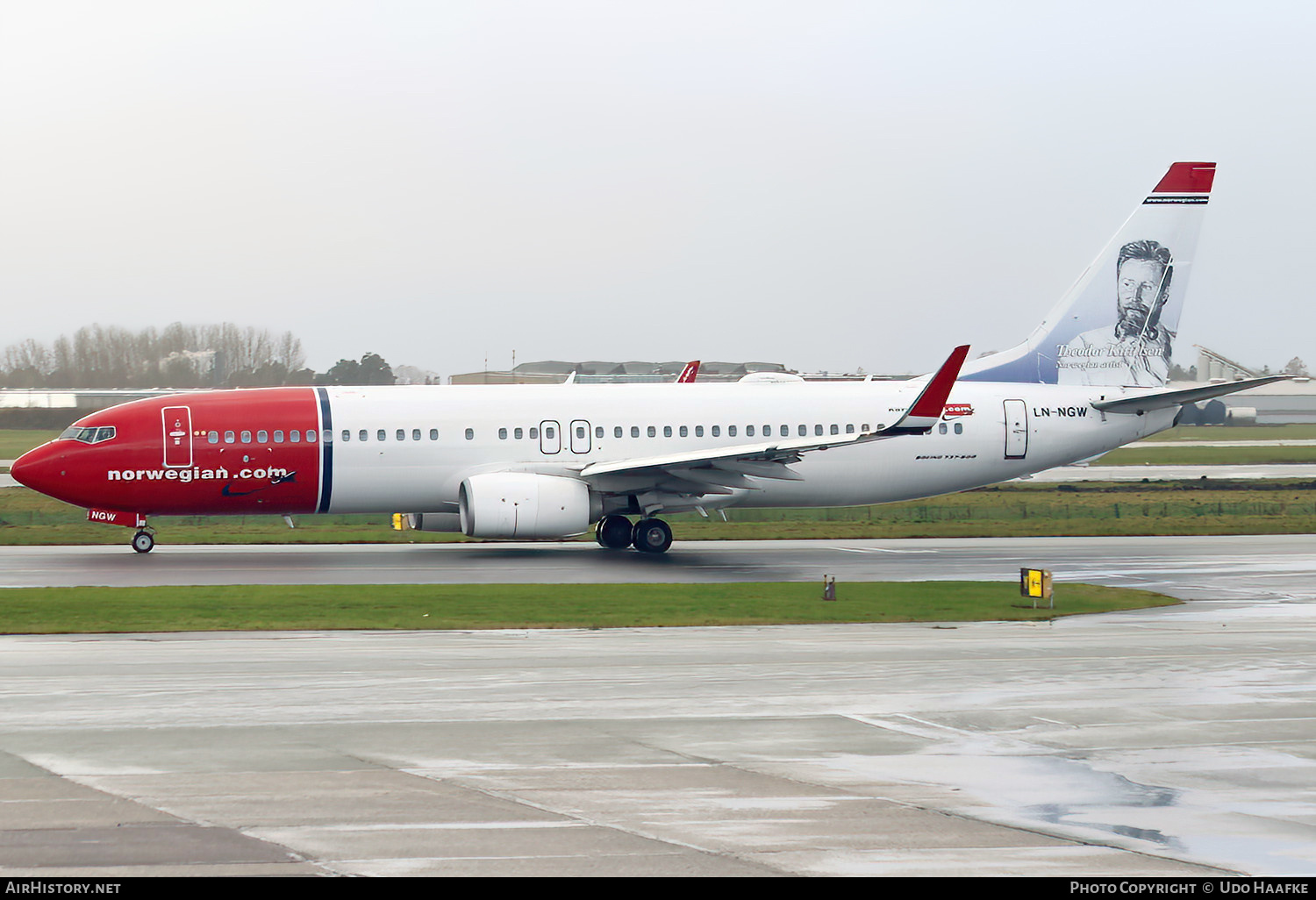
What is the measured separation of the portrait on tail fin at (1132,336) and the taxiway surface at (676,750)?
48.8 feet

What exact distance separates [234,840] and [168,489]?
2403 centimetres

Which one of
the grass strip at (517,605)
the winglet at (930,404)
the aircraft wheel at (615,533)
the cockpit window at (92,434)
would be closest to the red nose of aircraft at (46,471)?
the cockpit window at (92,434)

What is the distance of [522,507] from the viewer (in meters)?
30.9

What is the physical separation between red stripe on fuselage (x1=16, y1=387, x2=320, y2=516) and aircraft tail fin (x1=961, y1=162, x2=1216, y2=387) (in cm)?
1866

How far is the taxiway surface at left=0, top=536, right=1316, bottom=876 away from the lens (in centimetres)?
952

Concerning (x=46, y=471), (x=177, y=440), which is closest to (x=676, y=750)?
(x=177, y=440)

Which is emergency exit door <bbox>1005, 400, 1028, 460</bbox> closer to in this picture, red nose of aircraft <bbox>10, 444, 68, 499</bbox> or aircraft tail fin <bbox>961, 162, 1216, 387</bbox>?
aircraft tail fin <bbox>961, 162, 1216, 387</bbox>

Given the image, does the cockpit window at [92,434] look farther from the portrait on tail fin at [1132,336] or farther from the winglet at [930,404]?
the portrait on tail fin at [1132,336]

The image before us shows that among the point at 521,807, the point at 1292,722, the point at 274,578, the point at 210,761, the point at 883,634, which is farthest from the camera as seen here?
the point at 274,578

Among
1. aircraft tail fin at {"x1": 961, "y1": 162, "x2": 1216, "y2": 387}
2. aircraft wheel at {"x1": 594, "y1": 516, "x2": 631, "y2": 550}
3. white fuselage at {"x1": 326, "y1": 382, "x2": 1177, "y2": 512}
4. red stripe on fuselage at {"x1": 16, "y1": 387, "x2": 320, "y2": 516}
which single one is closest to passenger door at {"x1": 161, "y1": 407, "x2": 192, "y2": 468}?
red stripe on fuselage at {"x1": 16, "y1": 387, "x2": 320, "y2": 516}

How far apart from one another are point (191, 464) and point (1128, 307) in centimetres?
2587
